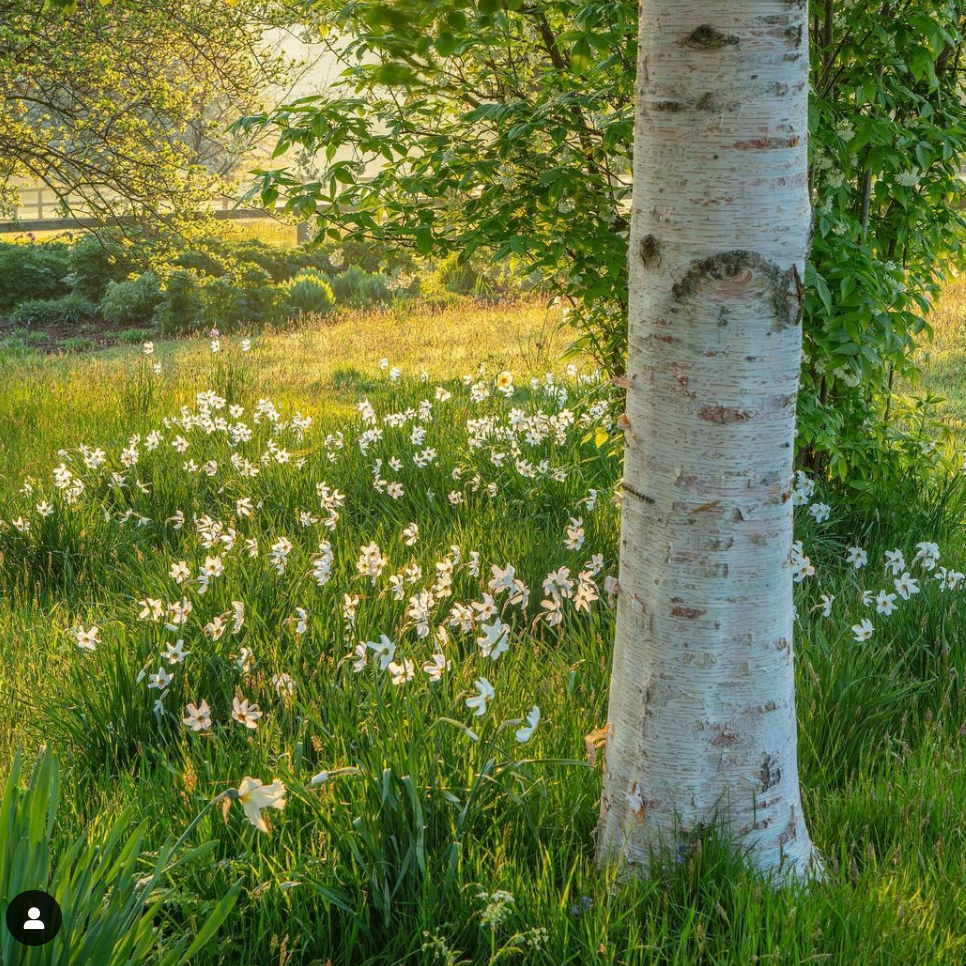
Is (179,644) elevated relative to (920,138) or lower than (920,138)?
lower

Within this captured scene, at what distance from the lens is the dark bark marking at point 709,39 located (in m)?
1.82

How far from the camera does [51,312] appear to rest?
17047mm

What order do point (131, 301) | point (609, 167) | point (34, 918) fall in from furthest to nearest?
1. point (131, 301)
2. point (609, 167)
3. point (34, 918)

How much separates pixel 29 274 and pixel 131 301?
281cm

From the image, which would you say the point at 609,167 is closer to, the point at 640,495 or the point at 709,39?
the point at 709,39

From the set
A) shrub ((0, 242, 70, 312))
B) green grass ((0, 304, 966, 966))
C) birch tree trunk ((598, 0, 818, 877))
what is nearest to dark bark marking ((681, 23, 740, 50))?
birch tree trunk ((598, 0, 818, 877))

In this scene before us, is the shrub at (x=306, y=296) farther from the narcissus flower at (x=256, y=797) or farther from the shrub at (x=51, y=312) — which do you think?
the narcissus flower at (x=256, y=797)

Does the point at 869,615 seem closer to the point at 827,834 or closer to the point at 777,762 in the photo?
the point at 827,834

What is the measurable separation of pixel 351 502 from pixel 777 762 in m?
3.28

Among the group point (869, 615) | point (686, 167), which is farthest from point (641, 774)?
point (869, 615)

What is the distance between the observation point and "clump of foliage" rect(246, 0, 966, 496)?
3633 mm

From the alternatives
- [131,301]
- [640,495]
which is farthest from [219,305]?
[640,495]

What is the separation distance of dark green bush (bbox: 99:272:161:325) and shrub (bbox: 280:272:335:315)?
7.51 ft

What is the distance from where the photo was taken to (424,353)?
33.9 feet
